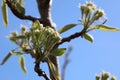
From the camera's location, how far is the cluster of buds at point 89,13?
2.30m

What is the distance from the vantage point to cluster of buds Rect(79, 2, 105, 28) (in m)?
2.30

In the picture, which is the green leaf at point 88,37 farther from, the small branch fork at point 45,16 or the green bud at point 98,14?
the green bud at point 98,14

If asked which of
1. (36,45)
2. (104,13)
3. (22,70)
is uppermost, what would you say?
(104,13)

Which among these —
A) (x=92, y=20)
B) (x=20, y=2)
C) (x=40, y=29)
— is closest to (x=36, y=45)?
(x=40, y=29)

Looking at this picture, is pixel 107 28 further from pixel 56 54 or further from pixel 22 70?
pixel 22 70

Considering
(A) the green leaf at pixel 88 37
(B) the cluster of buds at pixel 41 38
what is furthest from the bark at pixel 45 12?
(B) the cluster of buds at pixel 41 38

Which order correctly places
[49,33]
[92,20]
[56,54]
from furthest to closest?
1. [92,20]
2. [56,54]
3. [49,33]

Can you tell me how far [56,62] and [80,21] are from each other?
0.96 feet

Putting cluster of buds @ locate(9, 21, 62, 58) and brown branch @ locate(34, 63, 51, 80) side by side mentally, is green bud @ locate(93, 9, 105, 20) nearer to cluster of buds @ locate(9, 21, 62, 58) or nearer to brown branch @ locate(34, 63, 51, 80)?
cluster of buds @ locate(9, 21, 62, 58)

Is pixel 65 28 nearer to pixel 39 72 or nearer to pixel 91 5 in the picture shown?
pixel 91 5

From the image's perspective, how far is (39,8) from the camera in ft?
8.33

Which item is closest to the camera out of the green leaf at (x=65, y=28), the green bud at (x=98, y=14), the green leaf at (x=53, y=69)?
the green leaf at (x=53, y=69)

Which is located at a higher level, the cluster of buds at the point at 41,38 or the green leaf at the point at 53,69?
the cluster of buds at the point at 41,38

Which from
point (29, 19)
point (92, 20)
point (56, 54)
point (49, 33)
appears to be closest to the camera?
point (49, 33)
